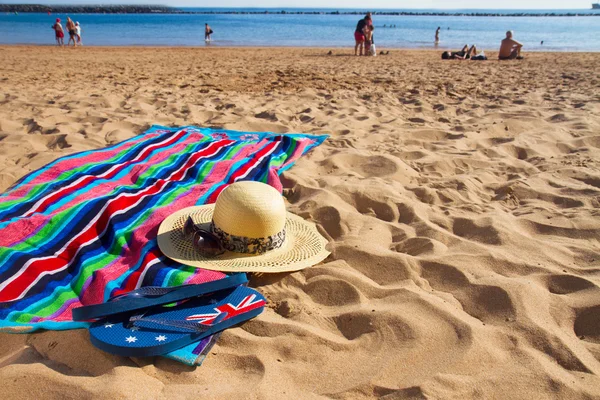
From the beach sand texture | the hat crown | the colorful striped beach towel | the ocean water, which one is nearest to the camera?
the beach sand texture

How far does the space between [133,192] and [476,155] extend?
3.01 meters

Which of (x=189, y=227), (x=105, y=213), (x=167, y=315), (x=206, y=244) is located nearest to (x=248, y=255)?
(x=206, y=244)

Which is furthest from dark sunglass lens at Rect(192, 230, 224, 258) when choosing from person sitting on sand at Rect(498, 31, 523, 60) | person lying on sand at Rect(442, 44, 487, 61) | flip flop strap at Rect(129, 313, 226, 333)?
person sitting on sand at Rect(498, 31, 523, 60)

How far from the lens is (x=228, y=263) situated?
7.43ft

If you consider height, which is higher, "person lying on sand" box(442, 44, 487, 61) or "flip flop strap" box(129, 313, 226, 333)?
"person lying on sand" box(442, 44, 487, 61)

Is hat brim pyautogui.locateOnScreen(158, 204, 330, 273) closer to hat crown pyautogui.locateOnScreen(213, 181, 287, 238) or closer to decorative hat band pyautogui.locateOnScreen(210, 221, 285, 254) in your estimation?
decorative hat band pyautogui.locateOnScreen(210, 221, 285, 254)

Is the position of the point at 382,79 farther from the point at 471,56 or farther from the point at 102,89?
the point at 471,56

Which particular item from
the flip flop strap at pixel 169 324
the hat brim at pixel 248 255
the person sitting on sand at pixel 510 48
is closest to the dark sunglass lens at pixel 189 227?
the hat brim at pixel 248 255

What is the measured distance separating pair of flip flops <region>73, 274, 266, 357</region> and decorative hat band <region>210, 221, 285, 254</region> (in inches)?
9.5

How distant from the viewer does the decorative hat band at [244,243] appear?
2336 millimetres

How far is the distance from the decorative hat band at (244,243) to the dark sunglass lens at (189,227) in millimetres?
122

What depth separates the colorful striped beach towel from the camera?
84.0 inches

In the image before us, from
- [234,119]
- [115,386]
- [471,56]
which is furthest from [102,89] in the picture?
[471,56]

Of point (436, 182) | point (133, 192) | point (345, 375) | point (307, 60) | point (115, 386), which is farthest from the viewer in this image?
point (307, 60)
